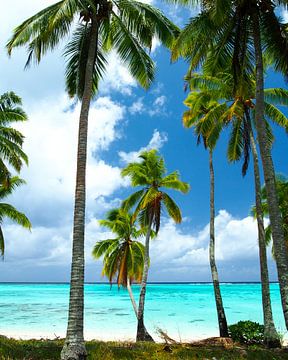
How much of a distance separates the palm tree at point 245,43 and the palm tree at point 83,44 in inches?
57.5

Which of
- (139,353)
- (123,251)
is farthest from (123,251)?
(139,353)

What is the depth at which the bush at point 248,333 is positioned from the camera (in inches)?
678

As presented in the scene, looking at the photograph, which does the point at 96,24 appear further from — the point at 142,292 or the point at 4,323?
the point at 4,323

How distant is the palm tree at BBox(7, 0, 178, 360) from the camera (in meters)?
10.8

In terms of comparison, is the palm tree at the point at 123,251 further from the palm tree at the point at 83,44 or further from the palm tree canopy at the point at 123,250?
the palm tree at the point at 83,44

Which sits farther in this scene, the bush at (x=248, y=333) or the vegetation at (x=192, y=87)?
the bush at (x=248, y=333)

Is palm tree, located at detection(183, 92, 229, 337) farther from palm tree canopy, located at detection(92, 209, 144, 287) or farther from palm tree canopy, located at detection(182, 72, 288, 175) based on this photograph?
palm tree canopy, located at detection(92, 209, 144, 287)

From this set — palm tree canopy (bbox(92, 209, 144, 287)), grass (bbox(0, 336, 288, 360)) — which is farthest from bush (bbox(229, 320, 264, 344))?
palm tree canopy (bbox(92, 209, 144, 287))

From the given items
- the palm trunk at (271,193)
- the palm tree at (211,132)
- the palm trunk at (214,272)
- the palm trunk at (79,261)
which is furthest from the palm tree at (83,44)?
the palm trunk at (214,272)

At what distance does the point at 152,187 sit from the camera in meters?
24.8

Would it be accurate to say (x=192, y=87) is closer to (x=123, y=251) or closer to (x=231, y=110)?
(x=231, y=110)

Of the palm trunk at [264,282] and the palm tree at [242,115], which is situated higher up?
the palm tree at [242,115]

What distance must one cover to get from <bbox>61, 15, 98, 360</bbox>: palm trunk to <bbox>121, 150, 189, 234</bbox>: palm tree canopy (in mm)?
12044

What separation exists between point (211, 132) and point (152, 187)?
20.9 ft
